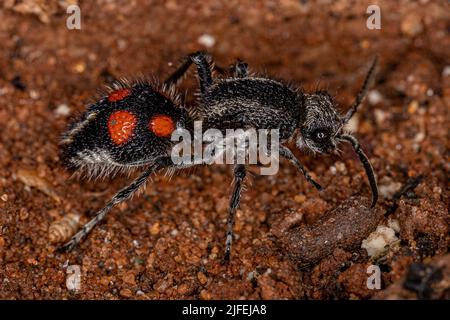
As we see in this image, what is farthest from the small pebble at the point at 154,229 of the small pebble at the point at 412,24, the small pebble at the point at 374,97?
the small pebble at the point at 412,24

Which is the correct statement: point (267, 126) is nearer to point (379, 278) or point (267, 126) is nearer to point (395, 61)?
point (379, 278)

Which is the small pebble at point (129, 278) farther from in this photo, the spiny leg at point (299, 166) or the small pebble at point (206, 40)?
the small pebble at point (206, 40)

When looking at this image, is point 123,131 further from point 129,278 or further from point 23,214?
point 129,278

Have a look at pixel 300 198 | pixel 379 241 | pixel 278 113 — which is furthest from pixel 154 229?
pixel 379 241

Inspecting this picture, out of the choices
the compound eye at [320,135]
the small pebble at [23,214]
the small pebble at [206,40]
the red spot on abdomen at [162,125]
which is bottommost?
the small pebble at [23,214]

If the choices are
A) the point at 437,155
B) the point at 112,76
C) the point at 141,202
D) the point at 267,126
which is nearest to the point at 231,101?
the point at 267,126

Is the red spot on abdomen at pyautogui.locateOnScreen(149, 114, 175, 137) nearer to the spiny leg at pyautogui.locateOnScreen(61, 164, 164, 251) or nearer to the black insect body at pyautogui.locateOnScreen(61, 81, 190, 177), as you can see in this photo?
the black insect body at pyautogui.locateOnScreen(61, 81, 190, 177)
